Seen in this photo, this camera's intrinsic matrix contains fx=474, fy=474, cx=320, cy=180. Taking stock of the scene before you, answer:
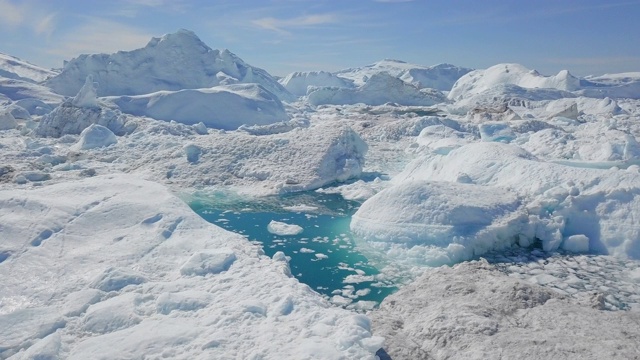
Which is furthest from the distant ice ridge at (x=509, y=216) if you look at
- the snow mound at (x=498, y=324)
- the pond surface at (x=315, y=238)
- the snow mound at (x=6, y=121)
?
the snow mound at (x=6, y=121)

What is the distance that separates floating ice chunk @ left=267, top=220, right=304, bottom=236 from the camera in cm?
830

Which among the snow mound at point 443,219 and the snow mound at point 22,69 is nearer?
the snow mound at point 443,219

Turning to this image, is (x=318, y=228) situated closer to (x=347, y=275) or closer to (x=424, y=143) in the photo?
(x=347, y=275)

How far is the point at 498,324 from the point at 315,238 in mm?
4297

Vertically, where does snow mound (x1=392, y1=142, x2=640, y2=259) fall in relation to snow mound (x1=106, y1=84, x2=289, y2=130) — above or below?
below

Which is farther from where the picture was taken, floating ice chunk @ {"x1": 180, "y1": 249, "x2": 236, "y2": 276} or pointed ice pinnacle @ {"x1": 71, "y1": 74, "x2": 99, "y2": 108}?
pointed ice pinnacle @ {"x1": 71, "y1": 74, "x2": 99, "y2": 108}

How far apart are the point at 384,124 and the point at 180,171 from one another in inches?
436

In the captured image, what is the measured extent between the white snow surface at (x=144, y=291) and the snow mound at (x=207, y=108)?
1587cm

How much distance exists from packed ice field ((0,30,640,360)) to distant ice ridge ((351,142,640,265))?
3 centimetres

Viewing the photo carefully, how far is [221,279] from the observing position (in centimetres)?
486

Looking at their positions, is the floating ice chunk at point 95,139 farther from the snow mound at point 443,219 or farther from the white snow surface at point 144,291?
the snow mound at point 443,219

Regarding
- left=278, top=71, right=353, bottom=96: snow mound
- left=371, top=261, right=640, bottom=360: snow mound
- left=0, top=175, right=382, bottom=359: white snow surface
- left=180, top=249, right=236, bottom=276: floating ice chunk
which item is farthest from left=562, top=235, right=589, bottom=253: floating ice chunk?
left=278, top=71, right=353, bottom=96: snow mound

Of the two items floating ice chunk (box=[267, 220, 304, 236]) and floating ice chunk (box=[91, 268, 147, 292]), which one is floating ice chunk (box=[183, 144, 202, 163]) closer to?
floating ice chunk (box=[267, 220, 304, 236])

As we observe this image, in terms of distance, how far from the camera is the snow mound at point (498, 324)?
12.2ft
